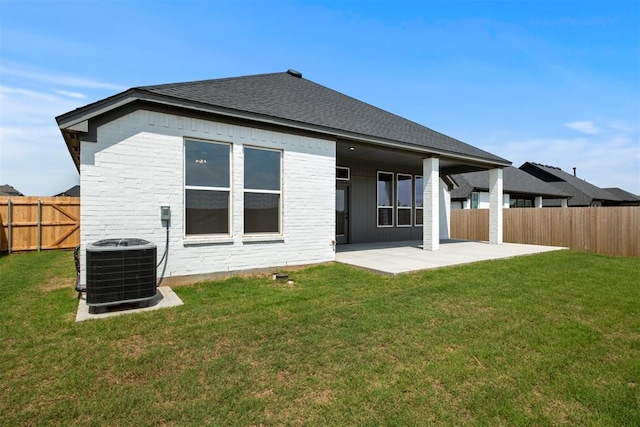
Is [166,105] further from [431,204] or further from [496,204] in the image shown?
[496,204]

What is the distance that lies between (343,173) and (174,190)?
22.5 ft

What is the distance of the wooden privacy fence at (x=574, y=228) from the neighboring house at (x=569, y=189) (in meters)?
22.3

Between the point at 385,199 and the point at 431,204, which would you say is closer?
the point at 431,204

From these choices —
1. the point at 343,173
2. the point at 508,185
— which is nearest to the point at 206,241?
the point at 343,173

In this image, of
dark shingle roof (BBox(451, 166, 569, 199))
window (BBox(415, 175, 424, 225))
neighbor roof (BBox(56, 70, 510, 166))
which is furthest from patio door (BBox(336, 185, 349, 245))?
dark shingle roof (BBox(451, 166, 569, 199))

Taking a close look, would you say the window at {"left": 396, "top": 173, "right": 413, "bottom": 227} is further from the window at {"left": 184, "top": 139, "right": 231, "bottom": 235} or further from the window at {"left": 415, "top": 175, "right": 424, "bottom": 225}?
the window at {"left": 184, "top": 139, "right": 231, "bottom": 235}

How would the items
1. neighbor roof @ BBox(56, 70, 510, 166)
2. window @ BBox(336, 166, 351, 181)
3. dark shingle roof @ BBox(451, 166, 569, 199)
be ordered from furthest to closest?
dark shingle roof @ BBox(451, 166, 569, 199) → window @ BBox(336, 166, 351, 181) → neighbor roof @ BBox(56, 70, 510, 166)

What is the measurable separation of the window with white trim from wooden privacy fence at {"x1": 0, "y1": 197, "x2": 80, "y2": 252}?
12.0 m

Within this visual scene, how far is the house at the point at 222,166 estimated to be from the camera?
532 centimetres

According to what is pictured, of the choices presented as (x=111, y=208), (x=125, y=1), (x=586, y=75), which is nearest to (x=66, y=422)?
(x=111, y=208)

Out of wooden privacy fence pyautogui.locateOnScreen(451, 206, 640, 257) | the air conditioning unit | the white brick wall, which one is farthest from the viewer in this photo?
wooden privacy fence pyautogui.locateOnScreen(451, 206, 640, 257)

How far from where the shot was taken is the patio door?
453 inches

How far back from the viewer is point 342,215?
38.3 feet

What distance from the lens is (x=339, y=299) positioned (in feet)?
16.7
